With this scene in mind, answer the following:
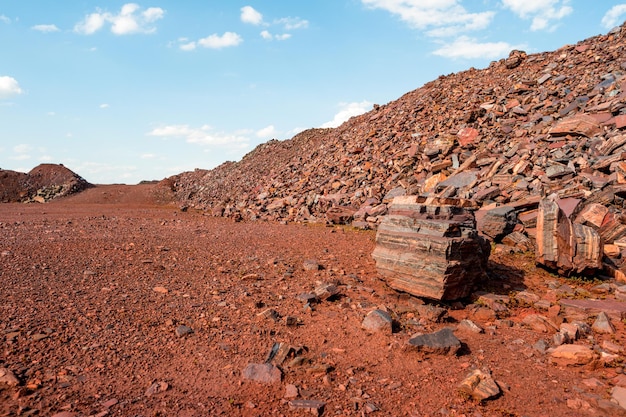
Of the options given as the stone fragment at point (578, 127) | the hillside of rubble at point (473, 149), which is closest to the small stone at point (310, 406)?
the hillside of rubble at point (473, 149)

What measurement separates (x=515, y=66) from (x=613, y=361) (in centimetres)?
2324

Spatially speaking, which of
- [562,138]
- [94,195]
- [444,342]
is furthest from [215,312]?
[94,195]

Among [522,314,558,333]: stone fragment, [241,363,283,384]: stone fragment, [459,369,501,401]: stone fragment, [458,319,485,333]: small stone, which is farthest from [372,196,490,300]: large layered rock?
[241,363,283,384]: stone fragment

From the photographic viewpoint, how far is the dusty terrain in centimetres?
470

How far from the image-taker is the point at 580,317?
23.2ft

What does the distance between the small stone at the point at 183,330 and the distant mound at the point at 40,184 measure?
28737mm

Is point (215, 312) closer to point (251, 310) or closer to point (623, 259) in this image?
point (251, 310)

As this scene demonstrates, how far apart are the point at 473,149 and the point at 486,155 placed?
141 centimetres

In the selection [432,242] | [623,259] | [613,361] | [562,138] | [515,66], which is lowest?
[613,361]

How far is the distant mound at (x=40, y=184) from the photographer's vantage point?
2953cm

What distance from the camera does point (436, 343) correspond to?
232 inches

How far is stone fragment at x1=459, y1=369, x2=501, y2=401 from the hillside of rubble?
8484 mm

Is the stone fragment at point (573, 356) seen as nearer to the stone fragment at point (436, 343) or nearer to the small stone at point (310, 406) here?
the stone fragment at point (436, 343)

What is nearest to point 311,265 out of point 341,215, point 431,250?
point 431,250
